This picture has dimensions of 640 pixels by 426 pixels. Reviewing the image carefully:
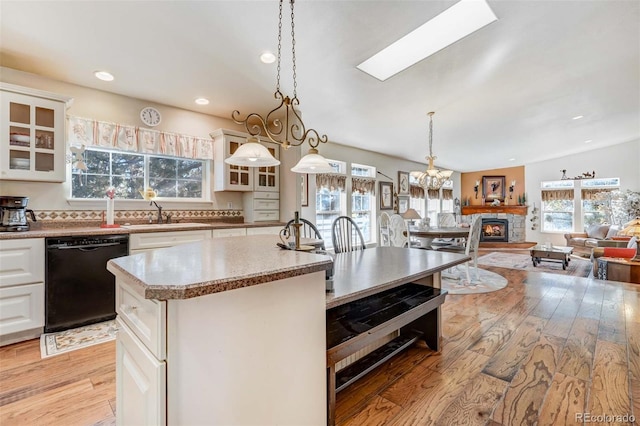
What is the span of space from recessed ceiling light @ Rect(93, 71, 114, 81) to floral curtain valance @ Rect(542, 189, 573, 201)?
10753 mm

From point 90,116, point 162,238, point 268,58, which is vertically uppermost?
point 268,58

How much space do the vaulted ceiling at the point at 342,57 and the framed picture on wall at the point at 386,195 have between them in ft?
6.11

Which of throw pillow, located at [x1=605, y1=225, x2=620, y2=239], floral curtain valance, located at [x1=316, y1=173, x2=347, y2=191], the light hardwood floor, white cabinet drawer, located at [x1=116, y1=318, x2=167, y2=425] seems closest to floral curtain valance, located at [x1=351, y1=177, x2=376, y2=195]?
floral curtain valance, located at [x1=316, y1=173, x2=347, y2=191]

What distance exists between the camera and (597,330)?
8.59ft

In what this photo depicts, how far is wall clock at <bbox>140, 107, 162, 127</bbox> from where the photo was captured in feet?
11.5

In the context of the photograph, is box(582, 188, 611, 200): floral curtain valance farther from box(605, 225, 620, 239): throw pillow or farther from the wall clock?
the wall clock

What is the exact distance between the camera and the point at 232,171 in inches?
156

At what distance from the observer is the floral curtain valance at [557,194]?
327 inches

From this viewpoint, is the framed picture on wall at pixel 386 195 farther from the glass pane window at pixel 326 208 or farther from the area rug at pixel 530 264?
the area rug at pixel 530 264

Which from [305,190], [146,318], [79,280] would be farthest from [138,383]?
[305,190]

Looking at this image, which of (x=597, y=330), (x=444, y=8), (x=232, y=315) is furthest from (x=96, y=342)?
(x=597, y=330)

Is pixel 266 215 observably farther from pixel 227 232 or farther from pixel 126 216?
pixel 126 216

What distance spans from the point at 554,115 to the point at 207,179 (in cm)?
609

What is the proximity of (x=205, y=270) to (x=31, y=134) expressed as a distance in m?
3.00
